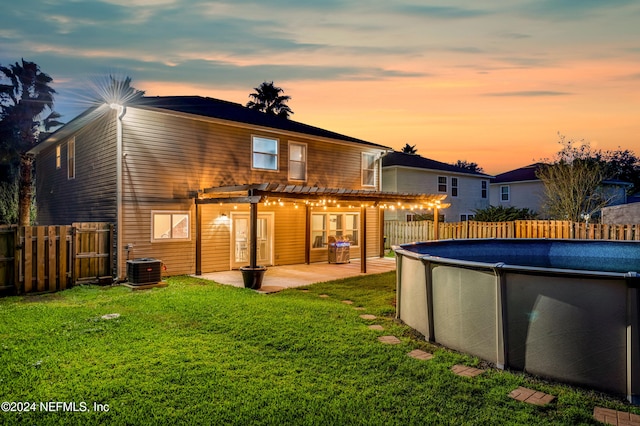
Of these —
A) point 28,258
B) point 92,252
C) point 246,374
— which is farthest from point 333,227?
point 246,374

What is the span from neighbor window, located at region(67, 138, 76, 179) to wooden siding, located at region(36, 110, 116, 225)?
27 centimetres

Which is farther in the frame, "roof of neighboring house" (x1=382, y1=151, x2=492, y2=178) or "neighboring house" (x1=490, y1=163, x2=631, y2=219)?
"neighboring house" (x1=490, y1=163, x2=631, y2=219)

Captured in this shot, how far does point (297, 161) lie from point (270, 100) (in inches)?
924

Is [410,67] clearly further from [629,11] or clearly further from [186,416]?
[186,416]

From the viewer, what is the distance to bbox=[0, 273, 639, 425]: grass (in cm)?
334

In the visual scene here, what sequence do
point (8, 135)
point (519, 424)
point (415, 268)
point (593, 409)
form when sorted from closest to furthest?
point (519, 424)
point (593, 409)
point (415, 268)
point (8, 135)

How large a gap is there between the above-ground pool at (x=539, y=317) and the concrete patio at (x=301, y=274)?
5.50 meters

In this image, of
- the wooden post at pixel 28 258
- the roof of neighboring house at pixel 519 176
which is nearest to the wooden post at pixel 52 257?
the wooden post at pixel 28 258

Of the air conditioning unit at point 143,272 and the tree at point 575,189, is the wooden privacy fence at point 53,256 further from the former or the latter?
the tree at point 575,189

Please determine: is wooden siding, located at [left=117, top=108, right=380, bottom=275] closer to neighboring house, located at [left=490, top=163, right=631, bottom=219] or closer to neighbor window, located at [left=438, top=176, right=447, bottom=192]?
neighbor window, located at [left=438, top=176, right=447, bottom=192]

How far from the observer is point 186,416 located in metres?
3.31

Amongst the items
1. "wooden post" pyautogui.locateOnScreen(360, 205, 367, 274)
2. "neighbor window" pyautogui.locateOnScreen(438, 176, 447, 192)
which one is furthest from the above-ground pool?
"neighbor window" pyautogui.locateOnScreen(438, 176, 447, 192)

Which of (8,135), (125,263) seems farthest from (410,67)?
(8,135)

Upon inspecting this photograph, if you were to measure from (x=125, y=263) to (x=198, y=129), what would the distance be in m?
4.75
